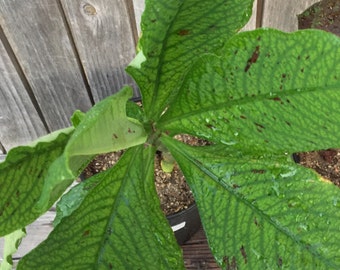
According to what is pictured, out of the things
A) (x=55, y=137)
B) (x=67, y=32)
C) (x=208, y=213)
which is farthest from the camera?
(x=67, y=32)

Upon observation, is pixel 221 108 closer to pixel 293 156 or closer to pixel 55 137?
pixel 55 137

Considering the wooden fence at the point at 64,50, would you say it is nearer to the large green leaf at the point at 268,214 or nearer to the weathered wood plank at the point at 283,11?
the weathered wood plank at the point at 283,11

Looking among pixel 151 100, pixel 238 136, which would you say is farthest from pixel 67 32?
pixel 238 136

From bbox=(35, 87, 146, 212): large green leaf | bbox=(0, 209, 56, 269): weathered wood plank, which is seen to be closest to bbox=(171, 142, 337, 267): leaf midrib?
bbox=(35, 87, 146, 212): large green leaf

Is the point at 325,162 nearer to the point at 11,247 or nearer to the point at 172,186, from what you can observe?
the point at 172,186

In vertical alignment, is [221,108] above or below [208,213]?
above

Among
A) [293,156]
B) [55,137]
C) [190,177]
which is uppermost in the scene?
[55,137]

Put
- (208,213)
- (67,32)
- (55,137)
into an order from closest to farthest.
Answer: (55,137) < (208,213) < (67,32)

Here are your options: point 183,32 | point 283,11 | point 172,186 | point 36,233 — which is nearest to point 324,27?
point 283,11

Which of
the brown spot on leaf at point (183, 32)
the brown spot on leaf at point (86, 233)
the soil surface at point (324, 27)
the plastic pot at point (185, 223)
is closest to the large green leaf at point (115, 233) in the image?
the brown spot on leaf at point (86, 233)
